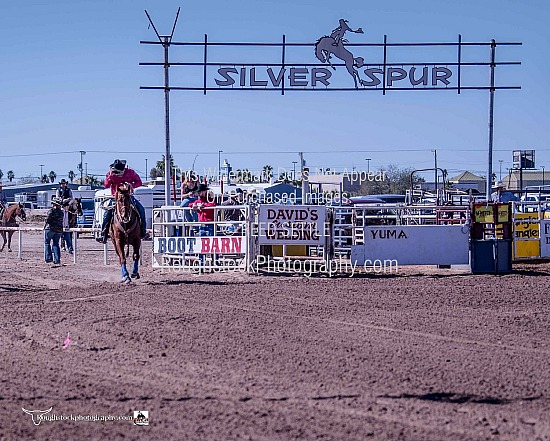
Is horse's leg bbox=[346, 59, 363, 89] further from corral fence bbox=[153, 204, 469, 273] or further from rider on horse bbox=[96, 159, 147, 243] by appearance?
rider on horse bbox=[96, 159, 147, 243]

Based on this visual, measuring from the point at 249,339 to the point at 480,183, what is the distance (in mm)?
45958

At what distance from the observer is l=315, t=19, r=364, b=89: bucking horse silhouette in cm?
2141

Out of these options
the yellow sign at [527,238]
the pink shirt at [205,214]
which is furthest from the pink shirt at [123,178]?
the yellow sign at [527,238]

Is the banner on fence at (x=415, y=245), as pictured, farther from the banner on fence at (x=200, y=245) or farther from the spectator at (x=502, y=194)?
the spectator at (x=502, y=194)

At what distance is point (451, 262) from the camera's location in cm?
1900

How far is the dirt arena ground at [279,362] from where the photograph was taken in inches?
257

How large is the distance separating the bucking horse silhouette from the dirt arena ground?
302 inches

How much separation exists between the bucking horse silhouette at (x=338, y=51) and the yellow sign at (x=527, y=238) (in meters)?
5.34

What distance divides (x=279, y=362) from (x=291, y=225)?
9811 millimetres

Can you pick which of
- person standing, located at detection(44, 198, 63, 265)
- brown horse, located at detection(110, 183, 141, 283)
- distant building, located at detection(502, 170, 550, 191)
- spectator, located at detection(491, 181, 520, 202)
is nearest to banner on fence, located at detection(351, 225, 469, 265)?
spectator, located at detection(491, 181, 520, 202)

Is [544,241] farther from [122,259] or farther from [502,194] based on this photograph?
[122,259]

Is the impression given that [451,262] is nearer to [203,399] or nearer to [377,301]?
[377,301]

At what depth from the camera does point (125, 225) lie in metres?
16.6

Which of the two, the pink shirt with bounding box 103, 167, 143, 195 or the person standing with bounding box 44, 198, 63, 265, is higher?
the pink shirt with bounding box 103, 167, 143, 195
